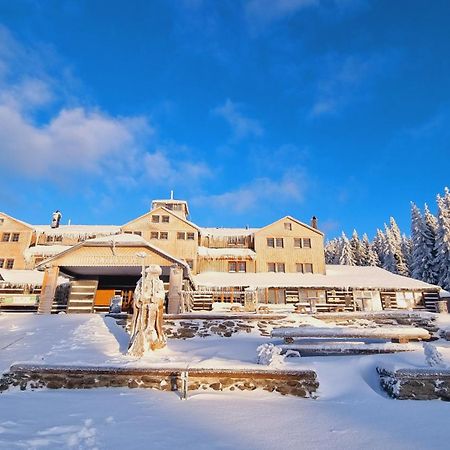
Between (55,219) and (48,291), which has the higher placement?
(55,219)

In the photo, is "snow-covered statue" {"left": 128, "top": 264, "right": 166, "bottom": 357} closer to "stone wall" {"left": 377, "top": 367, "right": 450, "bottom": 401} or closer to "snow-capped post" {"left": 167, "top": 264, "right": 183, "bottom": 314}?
"snow-capped post" {"left": 167, "top": 264, "right": 183, "bottom": 314}

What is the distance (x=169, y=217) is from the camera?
30.9 metres

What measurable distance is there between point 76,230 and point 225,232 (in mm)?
14511

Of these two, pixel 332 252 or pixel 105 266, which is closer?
pixel 105 266

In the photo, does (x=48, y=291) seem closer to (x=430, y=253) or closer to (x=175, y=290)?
(x=175, y=290)

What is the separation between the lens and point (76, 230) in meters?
31.8

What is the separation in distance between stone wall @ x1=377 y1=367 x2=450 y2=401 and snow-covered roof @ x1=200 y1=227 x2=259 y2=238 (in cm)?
2563

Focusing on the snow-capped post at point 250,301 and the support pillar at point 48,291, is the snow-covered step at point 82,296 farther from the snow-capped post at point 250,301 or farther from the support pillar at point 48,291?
the snow-capped post at point 250,301

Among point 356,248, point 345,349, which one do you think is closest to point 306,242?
point 345,349

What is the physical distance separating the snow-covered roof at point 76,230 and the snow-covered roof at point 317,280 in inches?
432

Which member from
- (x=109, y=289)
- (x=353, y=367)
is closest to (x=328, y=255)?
(x=109, y=289)

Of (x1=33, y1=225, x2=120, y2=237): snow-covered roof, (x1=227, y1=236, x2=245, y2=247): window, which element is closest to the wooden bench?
(x1=227, y1=236, x2=245, y2=247): window

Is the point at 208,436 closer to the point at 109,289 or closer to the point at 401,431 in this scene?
the point at 401,431

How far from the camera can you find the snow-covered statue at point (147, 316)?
9.82 metres
